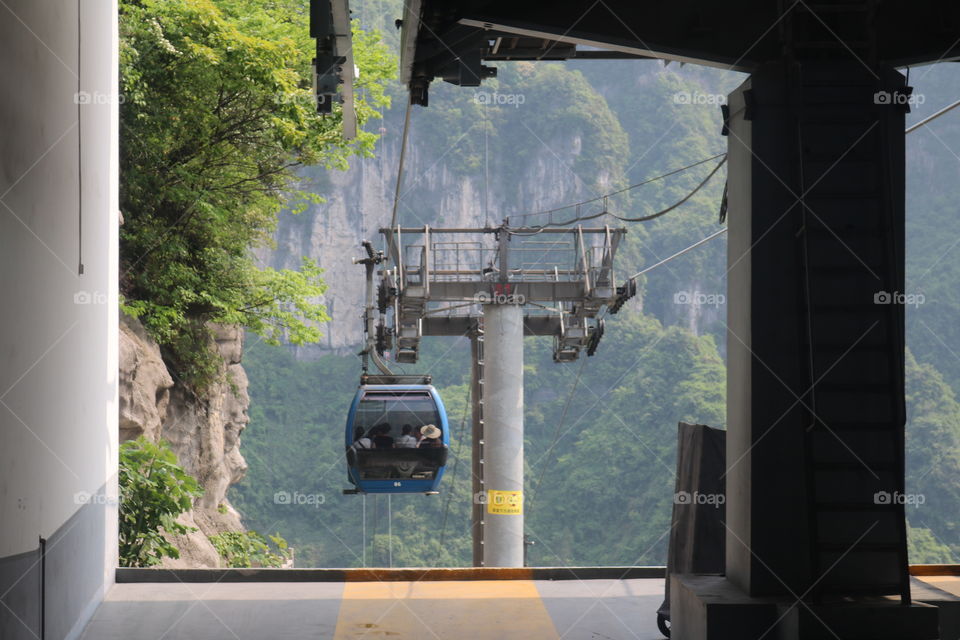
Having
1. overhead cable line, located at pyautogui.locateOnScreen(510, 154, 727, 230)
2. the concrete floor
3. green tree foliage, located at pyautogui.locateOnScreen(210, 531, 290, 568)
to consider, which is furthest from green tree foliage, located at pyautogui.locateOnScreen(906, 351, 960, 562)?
the concrete floor

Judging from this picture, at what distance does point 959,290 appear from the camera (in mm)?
73188

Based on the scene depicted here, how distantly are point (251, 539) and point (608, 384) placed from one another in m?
57.5

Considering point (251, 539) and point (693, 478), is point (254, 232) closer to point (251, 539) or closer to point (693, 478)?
point (251, 539)

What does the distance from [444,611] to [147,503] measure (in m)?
3.91

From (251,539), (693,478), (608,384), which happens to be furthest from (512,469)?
(608,384)

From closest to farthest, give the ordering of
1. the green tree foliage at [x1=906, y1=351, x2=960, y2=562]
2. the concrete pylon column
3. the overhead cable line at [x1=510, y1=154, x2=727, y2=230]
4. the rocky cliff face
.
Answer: the overhead cable line at [x1=510, y1=154, x2=727, y2=230]
the rocky cliff face
the concrete pylon column
the green tree foliage at [x1=906, y1=351, x2=960, y2=562]

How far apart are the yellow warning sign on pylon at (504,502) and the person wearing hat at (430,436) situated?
282cm

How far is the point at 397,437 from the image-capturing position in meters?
14.9

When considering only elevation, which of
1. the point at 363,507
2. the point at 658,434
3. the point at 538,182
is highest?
the point at 538,182

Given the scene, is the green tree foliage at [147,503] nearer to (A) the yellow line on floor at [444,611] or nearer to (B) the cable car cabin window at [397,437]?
(A) the yellow line on floor at [444,611]

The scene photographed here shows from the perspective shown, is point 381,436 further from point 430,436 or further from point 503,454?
point 503,454

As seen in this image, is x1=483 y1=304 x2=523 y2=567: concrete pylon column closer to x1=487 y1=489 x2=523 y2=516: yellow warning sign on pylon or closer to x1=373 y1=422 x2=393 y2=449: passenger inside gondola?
x1=487 y1=489 x2=523 y2=516: yellow warning sign on pylon

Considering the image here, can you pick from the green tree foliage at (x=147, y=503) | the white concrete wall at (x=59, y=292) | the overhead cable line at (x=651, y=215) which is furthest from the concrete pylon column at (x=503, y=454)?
the white concrete wall at (x=59, y=292)

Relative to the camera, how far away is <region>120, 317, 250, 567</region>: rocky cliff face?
43.5 ft
